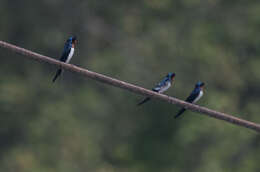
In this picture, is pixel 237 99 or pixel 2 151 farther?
pixel 237 99

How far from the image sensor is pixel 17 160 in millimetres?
25359

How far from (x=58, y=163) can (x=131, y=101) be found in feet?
13.6

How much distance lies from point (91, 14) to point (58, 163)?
621cm

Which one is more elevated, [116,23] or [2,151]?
[116,23]

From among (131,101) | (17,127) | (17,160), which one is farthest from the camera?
(131,101)

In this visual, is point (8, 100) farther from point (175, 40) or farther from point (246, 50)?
point (246, 50)

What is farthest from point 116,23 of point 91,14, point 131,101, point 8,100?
point 8,100

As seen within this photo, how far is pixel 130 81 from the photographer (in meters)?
26.8

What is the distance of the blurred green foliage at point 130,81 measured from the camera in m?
26.7

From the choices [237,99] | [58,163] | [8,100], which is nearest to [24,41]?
[8,100]

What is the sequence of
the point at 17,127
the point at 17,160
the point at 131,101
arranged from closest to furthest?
the point at 17,160 → the point at 17,127 → the point at 131,101

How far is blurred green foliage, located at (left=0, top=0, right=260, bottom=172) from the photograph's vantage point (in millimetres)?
26734

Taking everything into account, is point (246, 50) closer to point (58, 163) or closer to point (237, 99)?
point (237, 99)

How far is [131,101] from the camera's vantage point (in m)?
29.0
